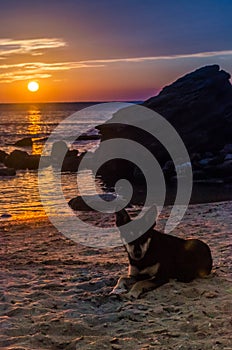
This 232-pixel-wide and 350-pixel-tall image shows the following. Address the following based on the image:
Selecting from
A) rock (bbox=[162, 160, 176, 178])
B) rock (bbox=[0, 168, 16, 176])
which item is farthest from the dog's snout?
rock (bbox=[0, 168, 16, 176])

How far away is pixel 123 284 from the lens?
7.30m

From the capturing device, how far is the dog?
279 inches

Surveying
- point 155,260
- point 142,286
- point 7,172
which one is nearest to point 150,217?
point 155,260

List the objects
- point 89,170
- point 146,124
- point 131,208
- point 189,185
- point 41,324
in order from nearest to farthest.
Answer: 1. point 41,324
2. point 131,208
3. point 189,185
4. point 89,170
5. point 146,124

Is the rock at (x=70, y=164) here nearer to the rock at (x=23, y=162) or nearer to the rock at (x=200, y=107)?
the rock at (x=23, y=162)

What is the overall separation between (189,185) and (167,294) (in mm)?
18550

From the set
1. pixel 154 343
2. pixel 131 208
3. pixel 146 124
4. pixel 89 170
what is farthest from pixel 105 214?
pixel 146 124

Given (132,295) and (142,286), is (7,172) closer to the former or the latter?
(142,286)

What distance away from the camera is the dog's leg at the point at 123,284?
718 centimetres

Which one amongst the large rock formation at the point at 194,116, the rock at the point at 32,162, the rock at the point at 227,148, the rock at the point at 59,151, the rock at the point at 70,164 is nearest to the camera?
the rock at the point at 70,164

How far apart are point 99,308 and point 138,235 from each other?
3.77ft

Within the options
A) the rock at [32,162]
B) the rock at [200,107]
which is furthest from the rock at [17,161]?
the rock at [200,107]

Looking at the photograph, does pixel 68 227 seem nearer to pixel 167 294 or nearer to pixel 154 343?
pixel 167 294

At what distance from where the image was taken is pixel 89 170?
32500 mm
